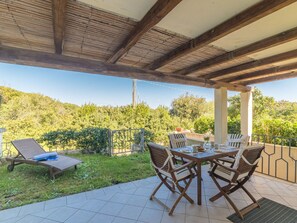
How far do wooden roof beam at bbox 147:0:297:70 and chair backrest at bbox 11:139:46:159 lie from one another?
3925 millimetres

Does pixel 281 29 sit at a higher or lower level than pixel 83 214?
higher

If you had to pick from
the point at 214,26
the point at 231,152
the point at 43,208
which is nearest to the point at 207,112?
the point at 231,152

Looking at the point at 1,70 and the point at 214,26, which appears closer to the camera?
the point at 214,26

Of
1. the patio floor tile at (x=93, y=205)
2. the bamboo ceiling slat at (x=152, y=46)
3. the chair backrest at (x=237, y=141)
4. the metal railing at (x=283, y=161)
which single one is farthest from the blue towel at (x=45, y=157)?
the metal railing at (x=283, y=161)

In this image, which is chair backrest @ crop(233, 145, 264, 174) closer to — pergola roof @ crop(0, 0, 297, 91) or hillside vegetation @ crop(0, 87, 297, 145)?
pergola roof @ crop(0, 0, 297, 91)

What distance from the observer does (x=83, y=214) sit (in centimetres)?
241

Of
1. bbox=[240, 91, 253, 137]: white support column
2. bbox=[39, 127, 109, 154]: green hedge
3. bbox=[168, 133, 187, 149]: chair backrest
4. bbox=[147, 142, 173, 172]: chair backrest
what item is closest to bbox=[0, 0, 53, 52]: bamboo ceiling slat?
bbox=[147, 142, 173, 172]: chair backrest

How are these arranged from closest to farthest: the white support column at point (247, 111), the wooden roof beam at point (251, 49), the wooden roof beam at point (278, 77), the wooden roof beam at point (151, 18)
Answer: the wooden roof beam at point (151, 18)
the wooden roof beam at point (251, 49)
the wooden roof beam at point (278, 77)
the white support column at point (247, 111)

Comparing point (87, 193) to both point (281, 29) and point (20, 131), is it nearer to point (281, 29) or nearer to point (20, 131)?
point (281, 29)

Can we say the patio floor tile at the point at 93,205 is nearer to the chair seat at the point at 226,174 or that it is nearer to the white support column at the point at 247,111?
the chair seat at the point at 226,174

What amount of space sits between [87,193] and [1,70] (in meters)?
7.85

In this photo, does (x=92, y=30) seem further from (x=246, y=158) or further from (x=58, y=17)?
(x=246, y=158)

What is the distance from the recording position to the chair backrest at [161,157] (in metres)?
2.41

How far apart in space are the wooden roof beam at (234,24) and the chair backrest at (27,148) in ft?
12.9
